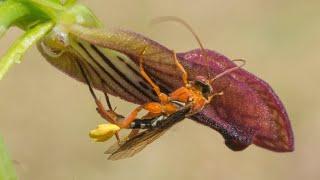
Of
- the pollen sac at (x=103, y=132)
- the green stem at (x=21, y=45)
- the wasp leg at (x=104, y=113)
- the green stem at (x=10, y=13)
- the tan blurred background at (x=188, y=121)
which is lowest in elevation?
the tan blurred background at (x=188, y=121)

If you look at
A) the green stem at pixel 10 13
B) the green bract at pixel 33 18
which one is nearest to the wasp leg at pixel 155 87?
the green bract at pixel 33 18

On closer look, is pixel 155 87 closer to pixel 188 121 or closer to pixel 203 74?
pixel 203 74

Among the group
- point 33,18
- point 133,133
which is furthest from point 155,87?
point 33,18

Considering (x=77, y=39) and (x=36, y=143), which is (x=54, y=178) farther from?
(x=77, y=39)

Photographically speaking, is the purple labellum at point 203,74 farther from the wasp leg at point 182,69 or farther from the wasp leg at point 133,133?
the wasp leg at point 133,133

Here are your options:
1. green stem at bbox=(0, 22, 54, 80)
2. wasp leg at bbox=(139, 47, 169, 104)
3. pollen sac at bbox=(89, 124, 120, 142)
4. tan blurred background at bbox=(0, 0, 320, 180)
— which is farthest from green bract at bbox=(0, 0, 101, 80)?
tan blurred background at bbox=(0, 0, 320, 180)

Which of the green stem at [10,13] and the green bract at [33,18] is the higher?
the green stem at [10,13]

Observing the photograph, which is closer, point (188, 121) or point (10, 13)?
point (10, 13)
